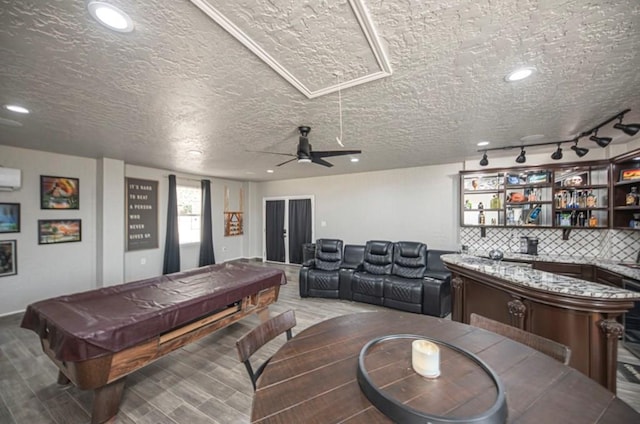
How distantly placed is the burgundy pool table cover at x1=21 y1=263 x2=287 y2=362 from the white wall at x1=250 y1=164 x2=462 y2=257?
3683 mm

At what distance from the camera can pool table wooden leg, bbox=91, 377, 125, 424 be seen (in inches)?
70.9

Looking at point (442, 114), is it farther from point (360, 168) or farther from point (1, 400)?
point (1, 400)

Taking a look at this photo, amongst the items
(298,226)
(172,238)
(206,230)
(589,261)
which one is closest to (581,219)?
(589,261)

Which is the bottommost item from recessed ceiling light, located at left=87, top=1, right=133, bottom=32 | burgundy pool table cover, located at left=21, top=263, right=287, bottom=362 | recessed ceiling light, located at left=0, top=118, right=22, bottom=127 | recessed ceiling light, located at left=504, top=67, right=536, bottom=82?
burgundy pool table cover, located at left=21, top=263, right=287, bottom=362

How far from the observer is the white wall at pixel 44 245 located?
3771 mm

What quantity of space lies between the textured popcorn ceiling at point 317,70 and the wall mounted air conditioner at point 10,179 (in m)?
0.47

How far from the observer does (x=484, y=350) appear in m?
1.32

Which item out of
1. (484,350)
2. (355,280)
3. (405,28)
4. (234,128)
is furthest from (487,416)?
(355,280)

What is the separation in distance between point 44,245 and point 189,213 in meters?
2.70

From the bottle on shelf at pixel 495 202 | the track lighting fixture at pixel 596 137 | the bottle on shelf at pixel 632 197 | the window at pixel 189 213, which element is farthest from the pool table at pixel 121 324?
the bottle on shelf at pixel 632 197

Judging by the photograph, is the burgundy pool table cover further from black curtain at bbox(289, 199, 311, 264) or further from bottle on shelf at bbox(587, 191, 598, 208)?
bottle on shelf at bbox(587, 191, 598, 208)

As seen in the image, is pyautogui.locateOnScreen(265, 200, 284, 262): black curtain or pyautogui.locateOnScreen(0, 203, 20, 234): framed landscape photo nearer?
pyautogui.locateOnScreen(0, 203, 20, 234): framed landscape photo

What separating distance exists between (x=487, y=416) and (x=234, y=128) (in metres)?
3.23

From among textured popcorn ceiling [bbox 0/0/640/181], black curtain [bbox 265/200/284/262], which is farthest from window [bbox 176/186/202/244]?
textured popcorn ceiling [bbox 0/0/640/181]
